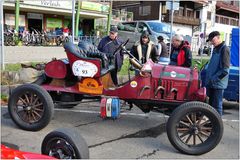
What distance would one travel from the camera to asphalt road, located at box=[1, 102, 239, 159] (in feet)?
16.2

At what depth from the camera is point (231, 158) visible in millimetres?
4898

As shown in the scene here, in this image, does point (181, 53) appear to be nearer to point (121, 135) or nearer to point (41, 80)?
point (121, 135)

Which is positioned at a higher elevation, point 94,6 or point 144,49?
point 94,6

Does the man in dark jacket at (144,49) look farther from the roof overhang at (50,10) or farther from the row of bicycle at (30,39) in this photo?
the roof overhang at (50,10)

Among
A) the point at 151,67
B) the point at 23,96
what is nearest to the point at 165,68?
the point at 151,67

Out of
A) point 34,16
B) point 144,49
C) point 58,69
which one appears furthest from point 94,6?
point 58,69

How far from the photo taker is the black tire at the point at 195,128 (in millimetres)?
4914

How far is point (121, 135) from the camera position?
226 inches

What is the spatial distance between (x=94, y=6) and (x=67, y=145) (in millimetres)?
30679

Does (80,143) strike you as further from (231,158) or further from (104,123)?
(104,123)

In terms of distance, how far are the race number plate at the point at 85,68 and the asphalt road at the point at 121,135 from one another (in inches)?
37.3

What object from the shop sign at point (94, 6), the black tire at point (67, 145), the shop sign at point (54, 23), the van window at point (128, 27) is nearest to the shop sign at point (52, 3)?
the shop sign at point (94, 6)

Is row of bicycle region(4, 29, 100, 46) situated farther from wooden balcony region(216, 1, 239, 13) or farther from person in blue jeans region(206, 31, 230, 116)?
wooden balcony region(216, 1, 239, 13)

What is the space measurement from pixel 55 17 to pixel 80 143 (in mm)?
31579
